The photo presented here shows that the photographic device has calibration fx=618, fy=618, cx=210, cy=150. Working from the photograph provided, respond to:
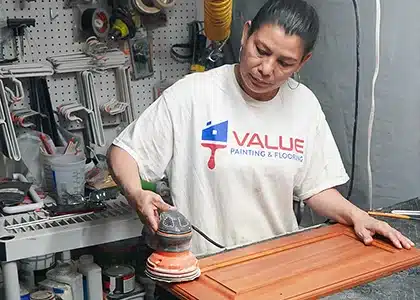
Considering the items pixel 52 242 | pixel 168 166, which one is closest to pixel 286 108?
pixel 168 166

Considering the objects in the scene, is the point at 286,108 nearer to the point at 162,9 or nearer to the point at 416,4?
the point at 416,4

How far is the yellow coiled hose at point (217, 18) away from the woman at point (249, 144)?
493 mm

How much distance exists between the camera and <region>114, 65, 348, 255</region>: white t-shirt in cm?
151

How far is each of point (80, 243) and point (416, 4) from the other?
3.85ft

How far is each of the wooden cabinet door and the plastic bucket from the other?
2.82ft

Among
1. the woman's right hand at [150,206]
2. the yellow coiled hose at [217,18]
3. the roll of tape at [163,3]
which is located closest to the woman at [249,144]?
the woman's right hand at [150,206]

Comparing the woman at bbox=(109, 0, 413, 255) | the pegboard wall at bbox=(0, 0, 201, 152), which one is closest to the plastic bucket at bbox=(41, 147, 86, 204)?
the pegboard wall at bbox=(0, 0, 201, 152)

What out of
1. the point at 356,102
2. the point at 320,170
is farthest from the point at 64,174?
the point at 356,102

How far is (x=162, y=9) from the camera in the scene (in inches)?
90.8

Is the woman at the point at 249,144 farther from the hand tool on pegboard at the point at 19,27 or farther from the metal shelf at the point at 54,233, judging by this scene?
the hand tool on pegboard at the point at 19,27

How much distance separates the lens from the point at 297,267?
1.21 meters

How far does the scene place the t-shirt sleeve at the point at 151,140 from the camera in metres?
1.47

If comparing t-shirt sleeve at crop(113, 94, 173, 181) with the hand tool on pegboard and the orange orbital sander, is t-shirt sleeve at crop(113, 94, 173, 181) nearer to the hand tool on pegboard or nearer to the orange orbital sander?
the orange orbital sander

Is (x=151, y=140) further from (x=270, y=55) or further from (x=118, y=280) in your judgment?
(x=118, y=280)
